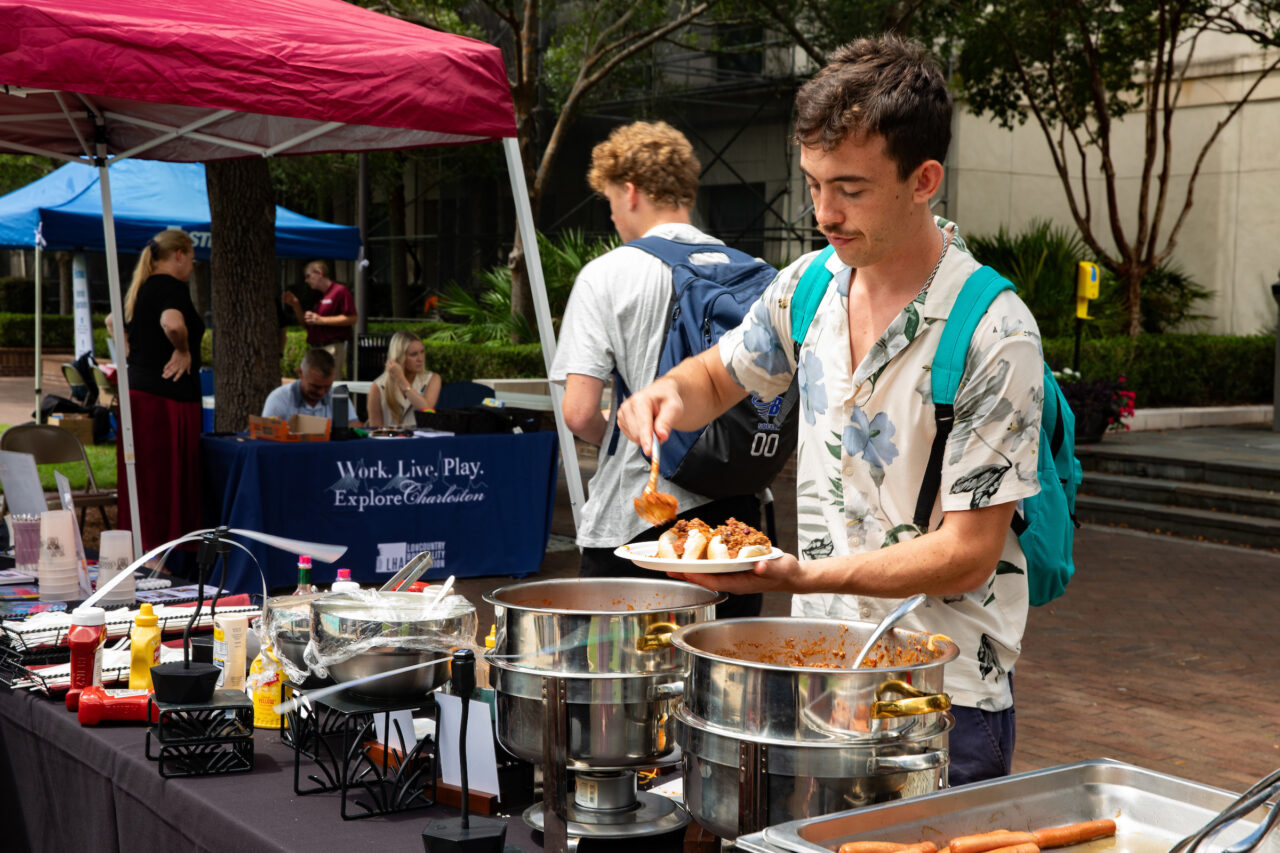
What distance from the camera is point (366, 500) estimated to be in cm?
724

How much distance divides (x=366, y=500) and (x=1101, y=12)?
38.1ft

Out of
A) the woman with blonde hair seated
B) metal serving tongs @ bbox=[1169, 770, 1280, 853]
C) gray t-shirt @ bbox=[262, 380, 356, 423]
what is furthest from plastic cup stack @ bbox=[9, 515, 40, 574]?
the woman with blonde hair seated

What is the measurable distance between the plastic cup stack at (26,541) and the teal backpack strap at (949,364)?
304 cm

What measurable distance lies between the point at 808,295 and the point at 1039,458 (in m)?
0.46

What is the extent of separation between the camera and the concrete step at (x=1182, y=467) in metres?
11.0

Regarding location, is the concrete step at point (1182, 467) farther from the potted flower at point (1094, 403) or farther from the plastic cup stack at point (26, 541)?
the plastic cup stack at point (26, 541)

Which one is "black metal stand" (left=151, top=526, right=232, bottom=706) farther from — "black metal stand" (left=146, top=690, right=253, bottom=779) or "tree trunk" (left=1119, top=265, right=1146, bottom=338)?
"tree trunk" (left=1119, top=265, right=1146, bottom=338)

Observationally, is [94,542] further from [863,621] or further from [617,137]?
[863,621]

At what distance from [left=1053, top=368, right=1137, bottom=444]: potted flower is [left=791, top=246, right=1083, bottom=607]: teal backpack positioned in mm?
11179

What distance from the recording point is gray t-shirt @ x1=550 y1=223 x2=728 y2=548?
3291 millimetres

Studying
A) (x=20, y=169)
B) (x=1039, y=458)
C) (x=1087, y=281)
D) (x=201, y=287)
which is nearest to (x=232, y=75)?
(x=1039, y=458)

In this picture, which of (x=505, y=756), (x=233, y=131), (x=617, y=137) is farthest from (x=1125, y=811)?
(x=233, y=131)

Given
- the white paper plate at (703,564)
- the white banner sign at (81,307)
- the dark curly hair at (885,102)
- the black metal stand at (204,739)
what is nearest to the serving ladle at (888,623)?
the white paper plate at (703,564)

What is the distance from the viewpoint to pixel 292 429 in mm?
7352
